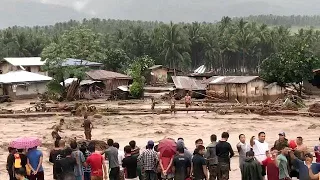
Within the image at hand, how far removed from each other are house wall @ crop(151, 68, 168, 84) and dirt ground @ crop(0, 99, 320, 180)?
3014 centimetres

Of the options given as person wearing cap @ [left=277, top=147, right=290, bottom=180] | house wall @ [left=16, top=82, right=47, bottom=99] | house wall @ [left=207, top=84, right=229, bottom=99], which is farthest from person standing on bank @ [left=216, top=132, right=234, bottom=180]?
house wall @ [left=16, top=82, right=47, bottom=99]

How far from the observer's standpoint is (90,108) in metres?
34.3

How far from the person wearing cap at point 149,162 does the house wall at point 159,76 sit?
53571 mm

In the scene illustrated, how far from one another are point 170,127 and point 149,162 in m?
17.8

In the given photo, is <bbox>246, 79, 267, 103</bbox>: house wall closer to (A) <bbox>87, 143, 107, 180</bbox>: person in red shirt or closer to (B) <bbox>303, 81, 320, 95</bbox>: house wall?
(B) <bbox>303, 81, 320, 95</bbox>: house wall

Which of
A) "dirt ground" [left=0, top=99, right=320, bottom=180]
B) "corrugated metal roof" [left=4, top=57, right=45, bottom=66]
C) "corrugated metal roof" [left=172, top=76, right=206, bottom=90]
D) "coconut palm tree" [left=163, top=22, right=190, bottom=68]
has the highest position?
"coconut palm tree" [left=163, top=22, right=190, bottom=68]

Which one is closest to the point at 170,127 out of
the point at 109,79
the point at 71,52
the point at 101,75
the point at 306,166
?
the point at 306,166

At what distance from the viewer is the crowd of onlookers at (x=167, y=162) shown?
1075 centimetres

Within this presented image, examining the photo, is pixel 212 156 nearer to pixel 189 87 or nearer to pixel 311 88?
pixel 189 87

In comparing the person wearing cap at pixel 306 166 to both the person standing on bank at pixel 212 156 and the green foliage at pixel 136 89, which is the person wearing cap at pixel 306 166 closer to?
the person standing on bank at pixel 212 156

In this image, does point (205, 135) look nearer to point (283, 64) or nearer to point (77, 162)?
point (77, 162)

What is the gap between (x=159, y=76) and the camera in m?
66.1

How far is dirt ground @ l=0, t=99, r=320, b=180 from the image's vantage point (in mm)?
25297

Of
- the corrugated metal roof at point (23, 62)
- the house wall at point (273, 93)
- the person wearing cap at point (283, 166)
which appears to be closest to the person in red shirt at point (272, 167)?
the person wearing cap at point (283, 166)
